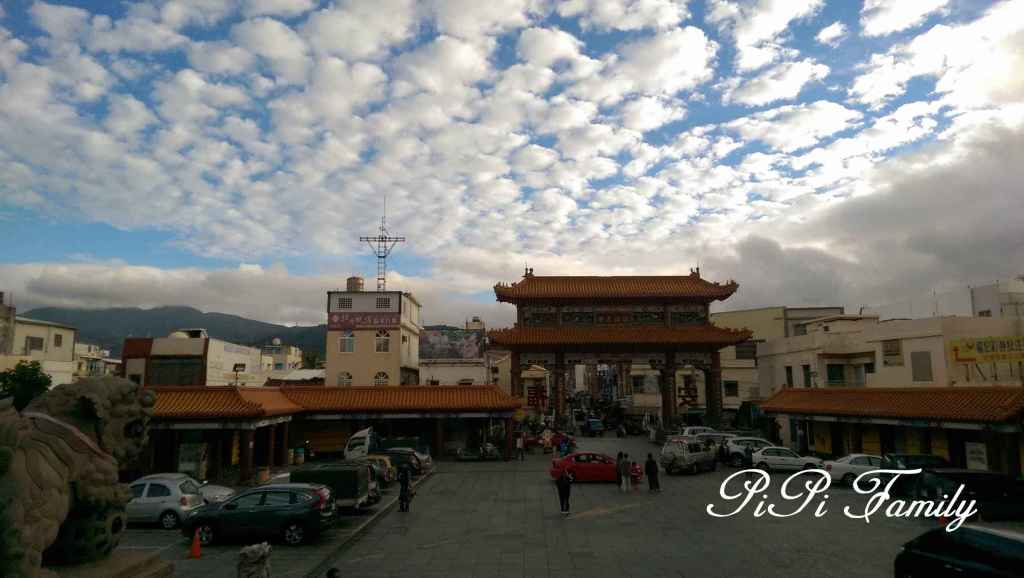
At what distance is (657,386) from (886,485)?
45.5 m

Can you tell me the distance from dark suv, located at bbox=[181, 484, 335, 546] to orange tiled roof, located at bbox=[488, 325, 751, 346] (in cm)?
2937

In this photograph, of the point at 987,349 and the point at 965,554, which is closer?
the point at 965,554

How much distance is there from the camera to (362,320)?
162ft

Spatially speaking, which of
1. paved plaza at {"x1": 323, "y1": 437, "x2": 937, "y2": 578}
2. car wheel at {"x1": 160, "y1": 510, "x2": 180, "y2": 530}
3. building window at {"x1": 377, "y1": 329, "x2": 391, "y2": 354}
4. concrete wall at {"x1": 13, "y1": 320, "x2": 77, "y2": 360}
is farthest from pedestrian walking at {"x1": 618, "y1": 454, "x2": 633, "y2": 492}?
concrete wall at {"x1": 13, "y1": 320, "x2": 77, "y2": 360}

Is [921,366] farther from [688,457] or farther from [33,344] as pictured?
[33,344]

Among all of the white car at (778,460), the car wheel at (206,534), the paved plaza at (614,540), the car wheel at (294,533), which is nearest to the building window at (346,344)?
the paved plaza at (614,540)

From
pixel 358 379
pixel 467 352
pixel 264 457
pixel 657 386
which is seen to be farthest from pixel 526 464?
pixel 657 386

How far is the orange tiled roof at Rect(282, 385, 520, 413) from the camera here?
118 feet

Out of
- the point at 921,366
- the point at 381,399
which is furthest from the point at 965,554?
the point at 381,399

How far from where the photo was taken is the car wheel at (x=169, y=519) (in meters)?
18.4

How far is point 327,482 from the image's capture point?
19188mm

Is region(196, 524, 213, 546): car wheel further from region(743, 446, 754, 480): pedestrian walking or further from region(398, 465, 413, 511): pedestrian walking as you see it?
region(743, 446, 754, 480): pedestrian walking

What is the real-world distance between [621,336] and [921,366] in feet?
65.9

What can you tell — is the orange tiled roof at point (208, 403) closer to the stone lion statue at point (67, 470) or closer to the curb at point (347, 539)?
the curb at point (347, 539)
